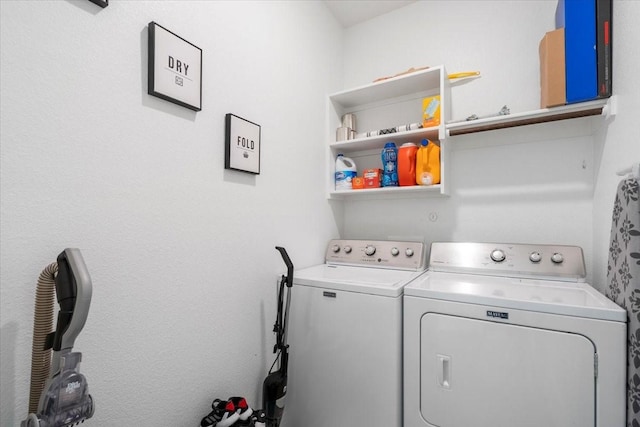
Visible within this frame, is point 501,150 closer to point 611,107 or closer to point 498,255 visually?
point 611,107

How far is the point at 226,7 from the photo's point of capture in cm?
137

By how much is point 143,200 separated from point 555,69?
6.44 ft

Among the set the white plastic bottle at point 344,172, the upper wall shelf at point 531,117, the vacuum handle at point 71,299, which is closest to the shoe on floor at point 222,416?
the vacuum handle at point 71,299

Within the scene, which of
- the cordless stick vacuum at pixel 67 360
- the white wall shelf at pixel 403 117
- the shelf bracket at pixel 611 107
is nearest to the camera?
the cordless stick vacuum at pixel 67 360

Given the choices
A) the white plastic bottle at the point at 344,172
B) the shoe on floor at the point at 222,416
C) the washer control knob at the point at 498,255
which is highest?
the white plastic bottle at the point at 344,172

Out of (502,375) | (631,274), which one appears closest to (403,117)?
(631,274)

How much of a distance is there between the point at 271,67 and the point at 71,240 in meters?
1.31

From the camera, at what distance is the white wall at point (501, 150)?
1648 mm

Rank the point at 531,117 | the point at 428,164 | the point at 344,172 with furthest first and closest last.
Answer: the point at 344,172, the point at 428,164, the point at 531,117

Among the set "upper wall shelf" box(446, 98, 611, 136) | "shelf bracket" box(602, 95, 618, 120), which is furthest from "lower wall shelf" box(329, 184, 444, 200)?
"shelf bracket" box(602, 95, 618, 120)

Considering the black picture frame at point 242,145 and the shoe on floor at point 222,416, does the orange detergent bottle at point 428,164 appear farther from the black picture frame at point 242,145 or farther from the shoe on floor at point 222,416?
the shoe on floor at point 222,416

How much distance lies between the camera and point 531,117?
5.07 feet

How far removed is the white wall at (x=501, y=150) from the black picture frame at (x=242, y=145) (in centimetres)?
117

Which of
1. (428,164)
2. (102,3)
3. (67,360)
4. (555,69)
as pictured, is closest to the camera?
(67,360)
